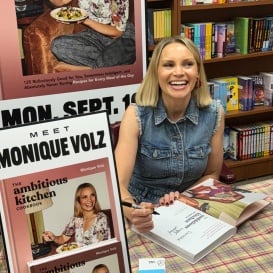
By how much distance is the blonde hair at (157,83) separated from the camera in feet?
5.59

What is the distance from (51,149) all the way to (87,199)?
0.13 metres

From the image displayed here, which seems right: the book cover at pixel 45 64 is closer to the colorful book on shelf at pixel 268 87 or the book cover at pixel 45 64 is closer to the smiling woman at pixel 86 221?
the smiling woman at pixel 86 221

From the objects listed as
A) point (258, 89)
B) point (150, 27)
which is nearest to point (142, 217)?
point (150, 27)

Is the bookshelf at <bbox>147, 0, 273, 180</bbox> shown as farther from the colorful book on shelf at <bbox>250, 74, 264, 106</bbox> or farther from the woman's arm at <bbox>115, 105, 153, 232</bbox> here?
the woman's arm at <bbox>115, 105, 153, 232</bbox>

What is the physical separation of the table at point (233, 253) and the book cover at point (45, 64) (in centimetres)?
111

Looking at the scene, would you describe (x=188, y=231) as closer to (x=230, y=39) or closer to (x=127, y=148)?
(x=127, y=148)

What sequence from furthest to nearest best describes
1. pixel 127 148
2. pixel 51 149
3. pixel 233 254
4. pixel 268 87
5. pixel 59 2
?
pixel 268 87
pixel 59 2
pixel 127 148
pixel 233 254
pixel 51 149

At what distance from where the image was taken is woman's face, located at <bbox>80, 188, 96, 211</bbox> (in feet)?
2.90

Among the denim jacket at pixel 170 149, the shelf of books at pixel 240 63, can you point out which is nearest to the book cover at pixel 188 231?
the denim jacket at pixel 170 149

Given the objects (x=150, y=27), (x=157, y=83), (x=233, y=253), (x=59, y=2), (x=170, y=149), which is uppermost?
(x=59, y=2)

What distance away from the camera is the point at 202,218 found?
1.27 meters

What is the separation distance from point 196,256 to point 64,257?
0.41m

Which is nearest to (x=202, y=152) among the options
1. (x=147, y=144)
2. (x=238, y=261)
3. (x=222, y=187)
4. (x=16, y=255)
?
(x=147, y=144)

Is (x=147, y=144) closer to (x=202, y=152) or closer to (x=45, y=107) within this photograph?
(x=202, y=152)
